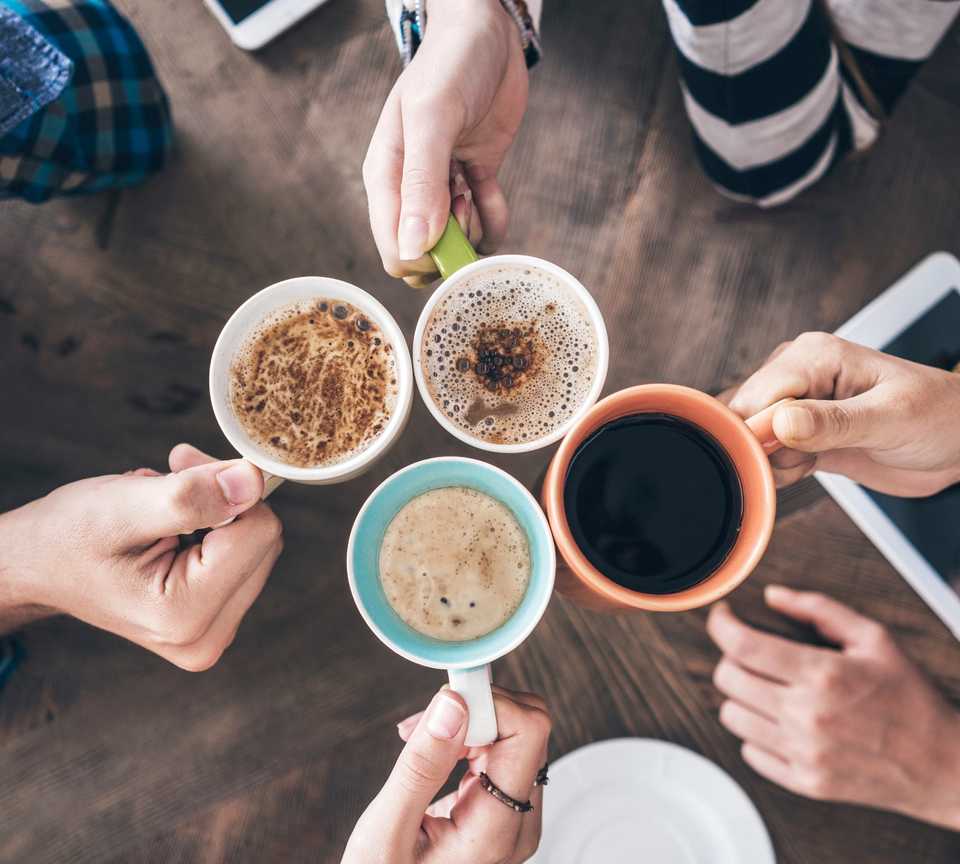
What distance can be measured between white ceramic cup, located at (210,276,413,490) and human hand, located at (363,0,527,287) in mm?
69

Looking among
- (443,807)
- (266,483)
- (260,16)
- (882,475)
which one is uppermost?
(260,16)

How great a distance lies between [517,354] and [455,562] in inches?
9.8

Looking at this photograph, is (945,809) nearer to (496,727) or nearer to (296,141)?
(496,727)

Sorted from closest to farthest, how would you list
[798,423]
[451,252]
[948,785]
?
[798,423] → [451,252] → [948,785]

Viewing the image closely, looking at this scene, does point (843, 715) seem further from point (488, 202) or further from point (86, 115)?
point (86, 115)

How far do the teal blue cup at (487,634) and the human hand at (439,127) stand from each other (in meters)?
0.24

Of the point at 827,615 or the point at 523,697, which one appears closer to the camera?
the point at 523,697

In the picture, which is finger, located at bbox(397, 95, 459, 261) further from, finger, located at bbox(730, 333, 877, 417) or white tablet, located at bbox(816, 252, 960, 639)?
white tablet, located at bbox(816, 252, 960, 639)

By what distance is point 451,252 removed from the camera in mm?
757

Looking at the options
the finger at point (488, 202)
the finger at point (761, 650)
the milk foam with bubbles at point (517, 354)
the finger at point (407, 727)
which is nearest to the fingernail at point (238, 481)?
the milk foam with bubbles at point (517, 354)

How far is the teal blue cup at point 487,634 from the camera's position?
71 centimetres

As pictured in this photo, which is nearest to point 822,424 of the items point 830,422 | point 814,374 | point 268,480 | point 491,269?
point 830,422

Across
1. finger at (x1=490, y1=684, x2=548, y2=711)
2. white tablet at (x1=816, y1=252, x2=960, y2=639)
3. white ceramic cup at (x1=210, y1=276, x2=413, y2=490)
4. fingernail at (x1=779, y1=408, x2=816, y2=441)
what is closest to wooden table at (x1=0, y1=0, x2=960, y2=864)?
white tablet at (x1=816, y1=252, x2=960, y2=639)

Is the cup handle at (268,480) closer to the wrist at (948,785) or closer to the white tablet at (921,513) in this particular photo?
the white tablet at (921,513)
